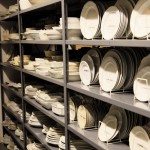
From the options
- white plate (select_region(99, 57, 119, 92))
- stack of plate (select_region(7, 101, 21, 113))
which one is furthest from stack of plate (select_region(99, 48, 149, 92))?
stack of plate (select_region(7, 101, 21, 113))

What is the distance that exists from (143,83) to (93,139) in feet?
1.77

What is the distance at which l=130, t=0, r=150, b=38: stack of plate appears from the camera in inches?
57.3

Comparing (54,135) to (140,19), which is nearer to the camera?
(140,19)

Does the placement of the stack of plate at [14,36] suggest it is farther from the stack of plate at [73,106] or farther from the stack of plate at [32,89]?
the stack of plate at [73,106]

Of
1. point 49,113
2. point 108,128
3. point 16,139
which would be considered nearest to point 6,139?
point 16,139

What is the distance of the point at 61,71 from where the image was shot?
240cm

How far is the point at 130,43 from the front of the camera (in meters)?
1.37

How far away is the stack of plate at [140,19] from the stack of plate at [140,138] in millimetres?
489

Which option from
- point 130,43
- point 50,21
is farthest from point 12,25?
point 130,43

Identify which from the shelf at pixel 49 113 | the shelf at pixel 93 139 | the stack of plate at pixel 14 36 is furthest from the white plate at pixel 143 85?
the stack of plate at pixel 14 36

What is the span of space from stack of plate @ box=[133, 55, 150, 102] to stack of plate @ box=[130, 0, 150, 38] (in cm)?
18

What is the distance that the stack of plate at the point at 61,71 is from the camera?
2.19 m

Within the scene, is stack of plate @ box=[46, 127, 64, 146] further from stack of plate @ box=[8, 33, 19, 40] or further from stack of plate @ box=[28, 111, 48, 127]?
stack of plate @ box=[8, 33, 19, 40]

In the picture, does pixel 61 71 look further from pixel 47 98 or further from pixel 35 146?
pixel 35 146
